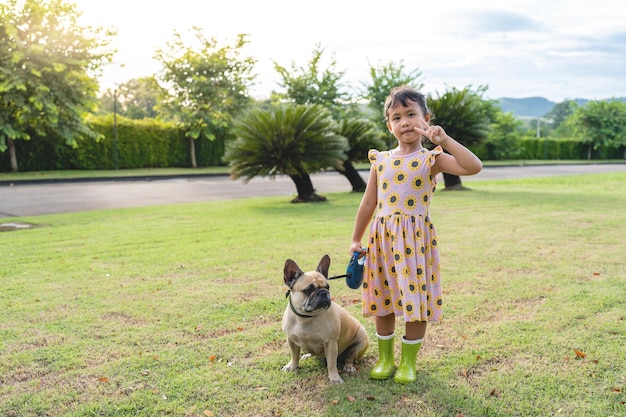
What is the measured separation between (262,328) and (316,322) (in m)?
1.18

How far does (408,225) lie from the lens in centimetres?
350

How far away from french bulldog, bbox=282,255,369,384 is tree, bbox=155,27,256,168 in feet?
95.1

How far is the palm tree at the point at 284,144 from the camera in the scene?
45.2ft

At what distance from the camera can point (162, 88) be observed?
110ft

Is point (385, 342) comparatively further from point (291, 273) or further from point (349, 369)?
point (291, 273)

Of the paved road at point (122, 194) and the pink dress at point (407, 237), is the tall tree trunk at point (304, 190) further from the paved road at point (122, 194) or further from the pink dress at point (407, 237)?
the pink dress at point (407, 237)

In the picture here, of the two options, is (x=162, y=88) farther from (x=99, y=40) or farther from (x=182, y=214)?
(x=182, y=214)

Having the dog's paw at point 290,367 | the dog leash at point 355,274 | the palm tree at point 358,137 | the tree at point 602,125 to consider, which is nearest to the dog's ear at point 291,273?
the dog leash at point 355,274

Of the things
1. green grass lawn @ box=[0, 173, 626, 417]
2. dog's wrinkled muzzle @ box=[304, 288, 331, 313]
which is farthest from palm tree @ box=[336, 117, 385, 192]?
dog's wrinkled muzzle @ box=[304, 288, 331, 313]

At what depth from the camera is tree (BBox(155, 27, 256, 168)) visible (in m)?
32.4

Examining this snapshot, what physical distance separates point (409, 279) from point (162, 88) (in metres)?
32.4

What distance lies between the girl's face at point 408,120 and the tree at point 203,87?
2916 centimetres

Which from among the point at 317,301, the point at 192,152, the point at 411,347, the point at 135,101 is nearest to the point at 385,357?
the point at 411,347

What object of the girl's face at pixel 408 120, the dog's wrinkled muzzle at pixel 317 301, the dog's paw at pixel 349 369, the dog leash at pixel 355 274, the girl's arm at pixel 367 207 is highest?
the girl's face at pixel 408 120
